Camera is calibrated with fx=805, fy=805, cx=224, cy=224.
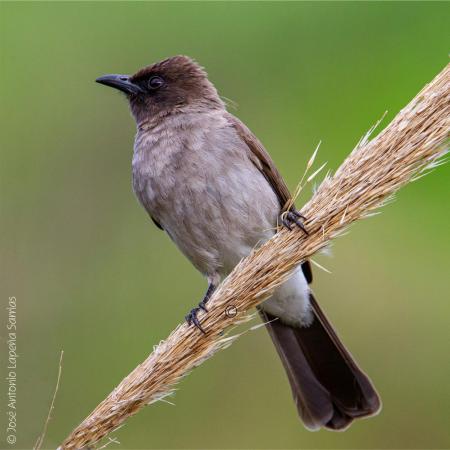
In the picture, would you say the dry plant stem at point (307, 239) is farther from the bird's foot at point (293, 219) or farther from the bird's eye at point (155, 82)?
the bird's eye at point (155, 82)

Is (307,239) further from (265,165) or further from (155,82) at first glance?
(155,82)

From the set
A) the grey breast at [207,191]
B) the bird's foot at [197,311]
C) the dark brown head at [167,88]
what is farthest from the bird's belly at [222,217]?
the dark brown head at [167,88]

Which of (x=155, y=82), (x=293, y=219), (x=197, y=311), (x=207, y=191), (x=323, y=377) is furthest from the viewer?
(x=155, y=82)

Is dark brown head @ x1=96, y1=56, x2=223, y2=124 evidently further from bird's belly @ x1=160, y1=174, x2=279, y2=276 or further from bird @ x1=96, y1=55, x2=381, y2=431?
bird's belly @ x1=160, y1=174, x2=279, y2=276

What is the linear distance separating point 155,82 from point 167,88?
11 cm

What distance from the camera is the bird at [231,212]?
4711mm

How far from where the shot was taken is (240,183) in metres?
4.74

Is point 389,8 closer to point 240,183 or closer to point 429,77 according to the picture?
point 429,77

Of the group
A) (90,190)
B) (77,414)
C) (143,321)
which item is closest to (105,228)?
(90,190)

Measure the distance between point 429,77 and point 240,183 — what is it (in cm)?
256

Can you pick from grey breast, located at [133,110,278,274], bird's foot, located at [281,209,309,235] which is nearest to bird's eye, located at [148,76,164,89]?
grey breast, located at [133,110,278,274]

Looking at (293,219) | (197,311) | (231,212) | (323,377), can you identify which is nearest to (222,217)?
(231,212)

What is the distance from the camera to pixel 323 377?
4.92 meters

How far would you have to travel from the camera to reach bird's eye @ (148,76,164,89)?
17.9 ft
